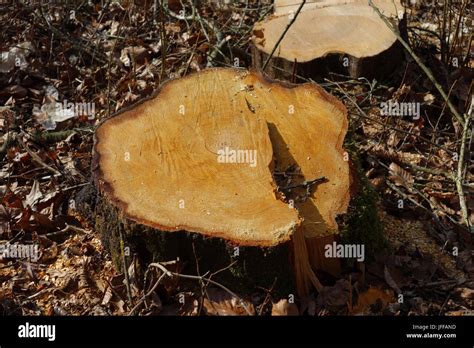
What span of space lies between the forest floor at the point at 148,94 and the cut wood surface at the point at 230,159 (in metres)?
0.41

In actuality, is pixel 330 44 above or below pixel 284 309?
above

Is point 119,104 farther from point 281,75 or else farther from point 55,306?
point 55,306

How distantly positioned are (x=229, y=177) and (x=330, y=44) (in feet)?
5.73

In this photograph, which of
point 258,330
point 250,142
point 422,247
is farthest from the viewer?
point 422,247

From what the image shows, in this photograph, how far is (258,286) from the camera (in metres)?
3.41

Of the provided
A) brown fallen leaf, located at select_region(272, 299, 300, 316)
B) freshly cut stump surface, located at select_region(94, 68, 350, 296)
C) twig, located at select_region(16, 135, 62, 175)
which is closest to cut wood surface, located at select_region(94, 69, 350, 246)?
freshly cut stump surface, located at select_region(94, 68, 350, 296)

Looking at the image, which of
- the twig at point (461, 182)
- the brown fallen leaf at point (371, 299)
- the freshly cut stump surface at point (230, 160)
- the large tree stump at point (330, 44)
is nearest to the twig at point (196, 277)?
the freshly cut stump surface at point (230, 160)

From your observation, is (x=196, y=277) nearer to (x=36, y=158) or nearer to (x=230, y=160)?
(x=230, y=160)

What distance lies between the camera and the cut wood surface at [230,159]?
3.25 m

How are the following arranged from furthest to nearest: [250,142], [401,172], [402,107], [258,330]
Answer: [402,107] → [401,172] → [250,142] → [258,330]

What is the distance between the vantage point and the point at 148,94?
498 cm

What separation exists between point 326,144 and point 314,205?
0.37m

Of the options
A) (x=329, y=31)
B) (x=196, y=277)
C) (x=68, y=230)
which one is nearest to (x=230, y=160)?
(x=196, y=277)

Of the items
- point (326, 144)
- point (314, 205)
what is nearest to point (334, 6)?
point (326, 144)
